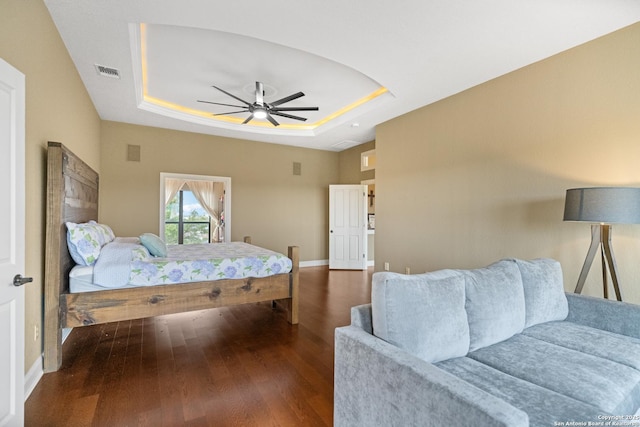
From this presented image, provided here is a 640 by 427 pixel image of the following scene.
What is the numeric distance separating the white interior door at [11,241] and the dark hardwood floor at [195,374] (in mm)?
441

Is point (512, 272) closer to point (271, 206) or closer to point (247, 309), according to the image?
point (247, 309)

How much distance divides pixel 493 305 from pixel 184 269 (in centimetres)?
267

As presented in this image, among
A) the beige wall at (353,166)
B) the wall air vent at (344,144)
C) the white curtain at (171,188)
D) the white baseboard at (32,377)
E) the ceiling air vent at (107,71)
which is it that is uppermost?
A: the ceiling air vent at (107,71)

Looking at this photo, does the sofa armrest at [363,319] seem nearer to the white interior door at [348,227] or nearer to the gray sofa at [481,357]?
the gray sofa at [481,357]

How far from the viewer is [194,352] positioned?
2637 mm

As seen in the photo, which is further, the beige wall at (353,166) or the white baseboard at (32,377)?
the beige wall at (353,166)

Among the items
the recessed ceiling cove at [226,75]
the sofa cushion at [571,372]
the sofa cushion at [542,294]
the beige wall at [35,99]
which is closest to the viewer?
the sofa cushion at [571,372]

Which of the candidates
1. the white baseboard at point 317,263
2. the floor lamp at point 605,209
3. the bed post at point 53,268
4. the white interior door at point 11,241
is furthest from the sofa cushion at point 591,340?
the white baseboard at point 317,263

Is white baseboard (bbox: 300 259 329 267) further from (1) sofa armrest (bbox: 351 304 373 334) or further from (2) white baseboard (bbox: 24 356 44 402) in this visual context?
(1) sofa armrest (bbox: 351 304 373 334)

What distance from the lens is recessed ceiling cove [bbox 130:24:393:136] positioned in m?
3.04

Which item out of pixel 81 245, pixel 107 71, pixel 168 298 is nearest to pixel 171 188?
pixel 107 71

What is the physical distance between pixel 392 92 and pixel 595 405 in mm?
3652

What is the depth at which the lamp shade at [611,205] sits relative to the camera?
7.01ft

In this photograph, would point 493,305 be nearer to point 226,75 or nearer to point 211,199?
point 226,75
